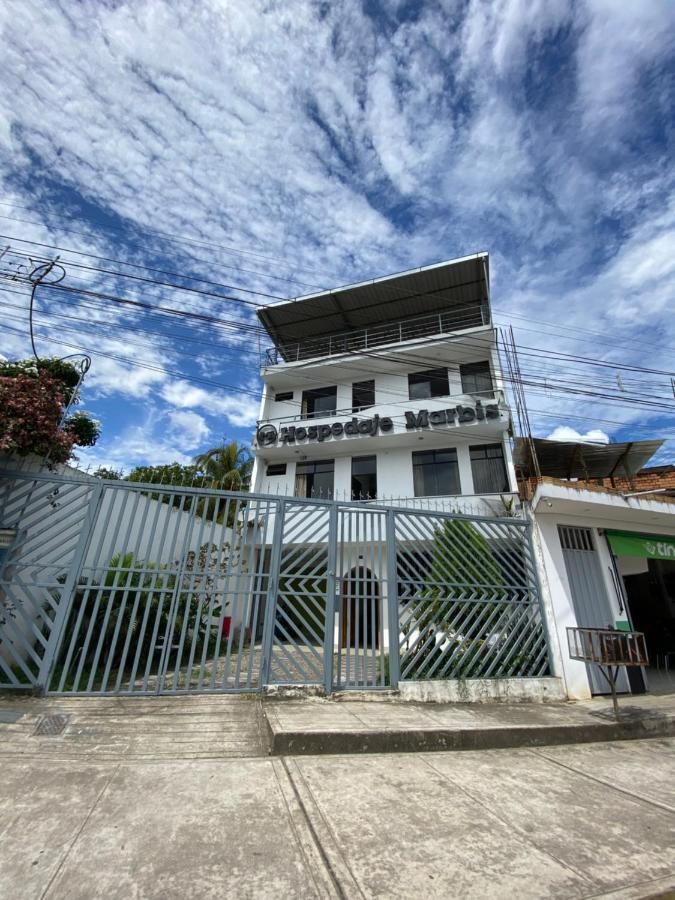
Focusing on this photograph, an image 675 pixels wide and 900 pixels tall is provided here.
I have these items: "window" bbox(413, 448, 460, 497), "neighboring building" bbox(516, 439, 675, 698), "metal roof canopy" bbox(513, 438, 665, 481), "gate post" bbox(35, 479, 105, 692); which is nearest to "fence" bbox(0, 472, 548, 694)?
"gate post" bbox(35, 479, 105, 692)

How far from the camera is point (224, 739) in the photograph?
11.8 ft

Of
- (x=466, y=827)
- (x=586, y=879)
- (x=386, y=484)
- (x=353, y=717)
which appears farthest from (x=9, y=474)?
(x=386, y=484)

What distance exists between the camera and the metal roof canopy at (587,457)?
12.2 m

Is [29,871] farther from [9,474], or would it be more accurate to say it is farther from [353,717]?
[9,474]

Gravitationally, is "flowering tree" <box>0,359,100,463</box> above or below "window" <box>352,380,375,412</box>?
below

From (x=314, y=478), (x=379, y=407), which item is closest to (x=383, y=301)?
(x=379, y=407)

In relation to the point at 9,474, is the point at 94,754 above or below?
below

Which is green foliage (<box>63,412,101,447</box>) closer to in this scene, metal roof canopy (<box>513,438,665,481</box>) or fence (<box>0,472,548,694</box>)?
fence (<box>0,472,548,694</box>)

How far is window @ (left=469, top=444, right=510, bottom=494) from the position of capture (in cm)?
1384

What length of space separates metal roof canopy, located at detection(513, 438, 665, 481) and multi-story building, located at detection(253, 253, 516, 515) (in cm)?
127

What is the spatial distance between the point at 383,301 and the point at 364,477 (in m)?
8.02

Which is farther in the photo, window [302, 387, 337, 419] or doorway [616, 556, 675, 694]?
window [302, 387, 337, 419]

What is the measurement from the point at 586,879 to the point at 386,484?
13.1 meters

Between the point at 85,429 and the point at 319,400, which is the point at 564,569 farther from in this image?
the point at 319,400
